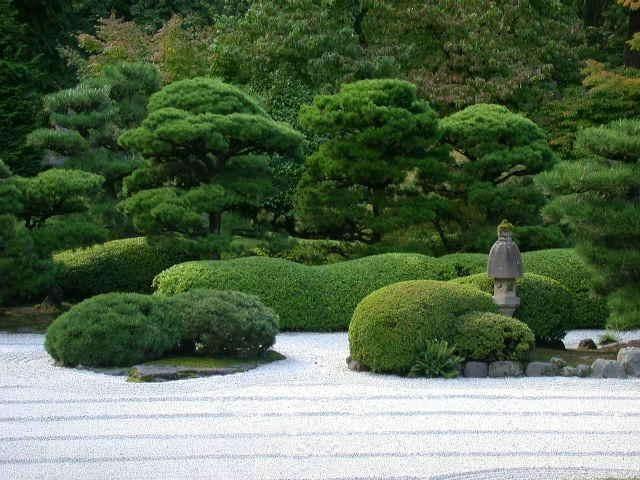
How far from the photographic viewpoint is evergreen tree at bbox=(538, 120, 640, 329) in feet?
35.8

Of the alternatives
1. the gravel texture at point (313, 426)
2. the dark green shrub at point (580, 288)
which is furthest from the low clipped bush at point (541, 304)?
the dark green shrub at point (580, 288)

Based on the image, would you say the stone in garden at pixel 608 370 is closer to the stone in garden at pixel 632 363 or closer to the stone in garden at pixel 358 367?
the stone in garden at pixel 632 363

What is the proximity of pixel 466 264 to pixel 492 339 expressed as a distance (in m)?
4.28

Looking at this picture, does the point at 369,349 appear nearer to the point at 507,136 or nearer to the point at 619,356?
the point at 619,356

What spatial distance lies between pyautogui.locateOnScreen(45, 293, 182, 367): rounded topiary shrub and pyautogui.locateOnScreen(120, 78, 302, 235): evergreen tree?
154 inches

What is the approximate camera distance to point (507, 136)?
1603cm

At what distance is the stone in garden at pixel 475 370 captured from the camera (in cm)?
1005

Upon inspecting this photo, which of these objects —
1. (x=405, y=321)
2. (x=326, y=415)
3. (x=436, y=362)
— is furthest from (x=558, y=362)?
(x=326, y=415)

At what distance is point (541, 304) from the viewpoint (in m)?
11.4

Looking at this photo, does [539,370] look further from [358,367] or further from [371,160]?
[371,160]

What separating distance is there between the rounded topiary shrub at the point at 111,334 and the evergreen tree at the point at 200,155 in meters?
3.91

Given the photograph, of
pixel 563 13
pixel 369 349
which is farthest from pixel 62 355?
pixel 563 13

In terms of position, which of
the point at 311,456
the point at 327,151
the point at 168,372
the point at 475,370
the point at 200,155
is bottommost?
the point at 311,456

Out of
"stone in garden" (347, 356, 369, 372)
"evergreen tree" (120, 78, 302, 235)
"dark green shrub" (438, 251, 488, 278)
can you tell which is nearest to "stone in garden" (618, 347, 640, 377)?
"stone in garden" (347, 356, 369, 372)
